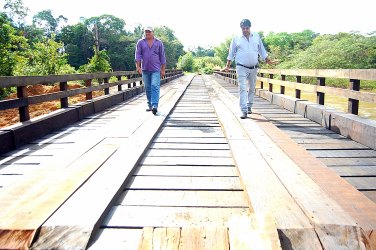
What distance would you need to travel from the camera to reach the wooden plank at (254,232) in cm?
164

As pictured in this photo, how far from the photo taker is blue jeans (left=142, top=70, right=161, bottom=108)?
6.39m

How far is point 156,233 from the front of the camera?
175 centimetres

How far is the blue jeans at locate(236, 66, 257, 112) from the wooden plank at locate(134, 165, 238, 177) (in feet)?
9.57

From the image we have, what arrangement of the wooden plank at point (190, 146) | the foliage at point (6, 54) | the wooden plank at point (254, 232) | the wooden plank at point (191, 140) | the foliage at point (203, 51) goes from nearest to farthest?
the wooden plank at point (254, 232) < the wooden plank at point (190, 146) < the wooden plank at point (191, 140) < the foliage at point (6, 54) < the foliage at point (203, 51)

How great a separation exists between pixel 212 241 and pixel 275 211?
0.53 meters

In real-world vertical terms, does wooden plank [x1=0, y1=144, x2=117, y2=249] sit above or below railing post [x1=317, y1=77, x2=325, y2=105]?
below

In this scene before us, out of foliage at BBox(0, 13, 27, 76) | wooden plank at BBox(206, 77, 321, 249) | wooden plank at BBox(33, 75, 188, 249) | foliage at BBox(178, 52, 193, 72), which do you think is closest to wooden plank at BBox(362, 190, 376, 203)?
wooden plank at BBox(206, 77, 321, 249)

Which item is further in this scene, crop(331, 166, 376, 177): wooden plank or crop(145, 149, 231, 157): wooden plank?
crop(145, 149, 231, 157): wooden plank

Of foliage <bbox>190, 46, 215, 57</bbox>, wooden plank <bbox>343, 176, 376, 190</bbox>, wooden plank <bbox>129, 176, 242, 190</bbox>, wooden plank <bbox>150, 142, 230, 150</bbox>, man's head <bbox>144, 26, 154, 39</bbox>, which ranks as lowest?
wooden plank <bbox>343, 176, 376, 190</bbox>

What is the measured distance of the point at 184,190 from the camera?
2557 mm

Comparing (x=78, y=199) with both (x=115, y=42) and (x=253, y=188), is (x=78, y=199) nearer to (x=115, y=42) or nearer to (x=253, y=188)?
(x=253, y=188)

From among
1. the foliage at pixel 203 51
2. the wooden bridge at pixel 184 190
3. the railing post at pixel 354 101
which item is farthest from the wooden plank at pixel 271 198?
the foliage at pixel 203 51

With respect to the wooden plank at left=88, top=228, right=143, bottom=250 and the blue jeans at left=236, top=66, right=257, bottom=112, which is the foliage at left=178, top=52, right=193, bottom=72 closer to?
the blue jeans at left=236, top=66, right=257, bottom=112

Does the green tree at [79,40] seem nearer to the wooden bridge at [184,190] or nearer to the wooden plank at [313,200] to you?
the wooden bridge at [184,190]
